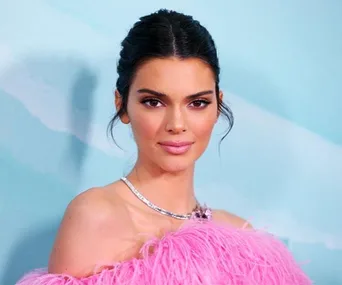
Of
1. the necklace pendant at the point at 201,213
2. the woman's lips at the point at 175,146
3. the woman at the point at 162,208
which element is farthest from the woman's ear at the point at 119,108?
the necklace pendant at the point at 201,213

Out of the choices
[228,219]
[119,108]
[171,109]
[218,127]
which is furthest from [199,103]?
[218,127]

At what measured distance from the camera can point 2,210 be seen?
1.39 m

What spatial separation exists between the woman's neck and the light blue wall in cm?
29

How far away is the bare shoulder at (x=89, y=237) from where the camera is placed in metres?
1.05

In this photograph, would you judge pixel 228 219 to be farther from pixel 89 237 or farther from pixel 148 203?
pixel 89 237

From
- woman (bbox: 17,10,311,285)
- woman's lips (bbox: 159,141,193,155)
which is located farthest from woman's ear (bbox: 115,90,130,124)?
woman's lips (bbox: 159,141,193,155)

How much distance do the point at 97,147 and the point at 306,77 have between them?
1.91 feet

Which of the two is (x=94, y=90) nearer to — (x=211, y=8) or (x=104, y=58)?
(x=104, y=58)

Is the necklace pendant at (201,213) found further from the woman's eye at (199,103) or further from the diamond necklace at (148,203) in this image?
the woman's eye at (199,103)

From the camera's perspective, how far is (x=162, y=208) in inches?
46.7

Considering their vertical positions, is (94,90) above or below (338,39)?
below

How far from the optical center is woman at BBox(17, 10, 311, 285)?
41.2 inches

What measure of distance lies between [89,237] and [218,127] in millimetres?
621

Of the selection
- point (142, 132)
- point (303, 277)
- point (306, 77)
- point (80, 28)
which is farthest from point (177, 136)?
point (306, 77)
